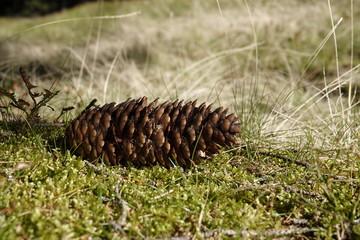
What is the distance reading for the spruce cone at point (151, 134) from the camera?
4.86 ft

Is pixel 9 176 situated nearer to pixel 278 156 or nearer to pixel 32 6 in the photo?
pixel 278 156

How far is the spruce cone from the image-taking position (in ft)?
4.86

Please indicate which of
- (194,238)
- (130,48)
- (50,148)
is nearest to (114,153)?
(50,148)

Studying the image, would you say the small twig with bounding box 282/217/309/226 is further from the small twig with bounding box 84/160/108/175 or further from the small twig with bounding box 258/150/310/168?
the small twig with bounding box 84/160/108/175

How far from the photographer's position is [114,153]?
1.53 meters

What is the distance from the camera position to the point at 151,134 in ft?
4.99

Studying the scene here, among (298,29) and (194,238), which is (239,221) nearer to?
(194,238)

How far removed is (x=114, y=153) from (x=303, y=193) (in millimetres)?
862

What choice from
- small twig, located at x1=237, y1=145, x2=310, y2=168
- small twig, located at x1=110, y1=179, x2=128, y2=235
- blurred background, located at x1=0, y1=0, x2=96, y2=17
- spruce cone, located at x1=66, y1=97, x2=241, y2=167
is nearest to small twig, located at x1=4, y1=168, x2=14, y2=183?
spruce cone, located at x1=66, y1=97, x2=241, y2=167

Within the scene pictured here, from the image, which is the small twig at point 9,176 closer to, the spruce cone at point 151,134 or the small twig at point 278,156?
the spruce cone at point 151,134

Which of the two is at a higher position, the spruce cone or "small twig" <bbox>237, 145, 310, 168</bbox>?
the spruce cone

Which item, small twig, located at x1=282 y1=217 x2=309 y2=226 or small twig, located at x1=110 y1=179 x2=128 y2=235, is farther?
small twig, located at x1=282 y1=217 x2=309 y2=226

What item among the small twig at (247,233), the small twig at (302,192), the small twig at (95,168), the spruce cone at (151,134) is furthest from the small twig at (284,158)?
the small twig at (95,168)

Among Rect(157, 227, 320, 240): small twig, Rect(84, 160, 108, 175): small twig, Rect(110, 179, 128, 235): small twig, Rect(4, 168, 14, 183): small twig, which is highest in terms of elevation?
Rect(4, 168, 14, 183): small twig
